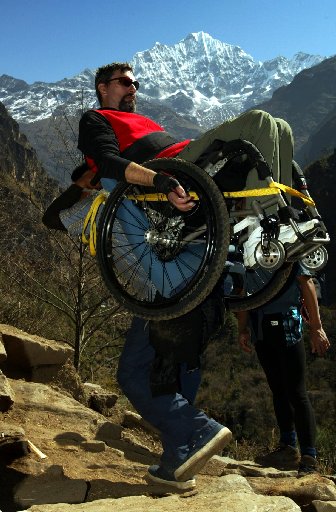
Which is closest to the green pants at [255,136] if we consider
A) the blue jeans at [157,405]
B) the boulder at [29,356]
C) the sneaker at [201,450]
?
the blue jeans at [157,405]

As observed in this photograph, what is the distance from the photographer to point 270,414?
78.5 ft

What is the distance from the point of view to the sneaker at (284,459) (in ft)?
15.5

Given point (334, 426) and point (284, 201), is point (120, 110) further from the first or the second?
point (334, 426)

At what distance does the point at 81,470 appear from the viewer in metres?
3.97

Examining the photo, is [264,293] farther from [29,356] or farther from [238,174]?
[29,356]

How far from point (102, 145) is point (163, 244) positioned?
0.70 metres

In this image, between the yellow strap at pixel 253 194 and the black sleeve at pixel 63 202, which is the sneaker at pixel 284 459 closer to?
the yellow strap at pixel 253 194

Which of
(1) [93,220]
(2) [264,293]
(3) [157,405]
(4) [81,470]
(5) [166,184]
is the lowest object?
(4) [81,470]

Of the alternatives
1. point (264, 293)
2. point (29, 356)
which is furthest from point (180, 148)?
point (29, 356)

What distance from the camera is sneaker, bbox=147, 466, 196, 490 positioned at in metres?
3.40

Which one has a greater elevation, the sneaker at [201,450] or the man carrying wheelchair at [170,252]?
the man carrying wheelchair at [170,252]

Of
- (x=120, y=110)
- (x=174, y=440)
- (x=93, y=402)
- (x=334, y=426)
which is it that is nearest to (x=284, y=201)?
(x=120, y=110)

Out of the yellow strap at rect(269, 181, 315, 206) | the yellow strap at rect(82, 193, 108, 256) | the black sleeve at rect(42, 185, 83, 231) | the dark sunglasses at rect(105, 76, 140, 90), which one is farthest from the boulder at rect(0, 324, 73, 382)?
the yellow strap at rect(269, 181, 315, 206)

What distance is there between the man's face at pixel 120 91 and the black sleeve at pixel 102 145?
36 cm
